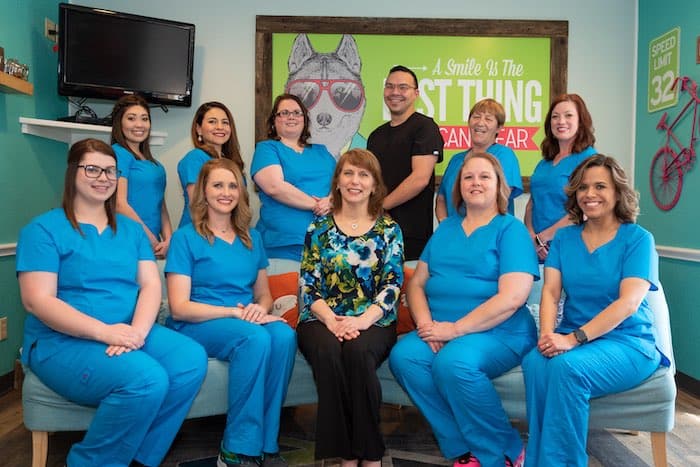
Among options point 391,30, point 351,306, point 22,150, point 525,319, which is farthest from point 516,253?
point 22,150

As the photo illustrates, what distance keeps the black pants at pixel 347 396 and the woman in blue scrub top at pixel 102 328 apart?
421mm

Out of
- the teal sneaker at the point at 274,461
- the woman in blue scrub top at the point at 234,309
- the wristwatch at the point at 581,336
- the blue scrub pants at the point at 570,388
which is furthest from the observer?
the teal sneaker at the point at 274,461

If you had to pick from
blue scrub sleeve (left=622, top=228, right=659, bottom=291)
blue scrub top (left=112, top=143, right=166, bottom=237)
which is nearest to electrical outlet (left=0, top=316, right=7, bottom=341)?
blue scrub top (left=112, top=143, right=166, bottom=237)

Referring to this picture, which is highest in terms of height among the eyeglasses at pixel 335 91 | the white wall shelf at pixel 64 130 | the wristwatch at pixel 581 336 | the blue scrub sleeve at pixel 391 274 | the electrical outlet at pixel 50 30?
the electrical outlet at pixel 50 30

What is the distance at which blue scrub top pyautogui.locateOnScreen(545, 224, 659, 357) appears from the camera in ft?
6.77

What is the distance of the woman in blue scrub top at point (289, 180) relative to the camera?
286cm

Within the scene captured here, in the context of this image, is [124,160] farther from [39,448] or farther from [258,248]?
[39,448]

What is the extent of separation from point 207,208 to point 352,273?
1.97 feet

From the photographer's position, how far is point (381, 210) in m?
2.42

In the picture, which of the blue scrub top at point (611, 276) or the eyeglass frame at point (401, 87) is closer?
the blue scrub top at point (611, 276)

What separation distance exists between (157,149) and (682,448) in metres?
3.30

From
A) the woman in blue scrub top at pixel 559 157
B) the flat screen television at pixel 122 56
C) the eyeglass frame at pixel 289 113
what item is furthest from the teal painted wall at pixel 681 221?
the flat screen television at pixel 122 56

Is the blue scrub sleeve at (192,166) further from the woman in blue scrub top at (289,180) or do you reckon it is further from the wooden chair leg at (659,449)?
the wooden chair leg at (659,449)

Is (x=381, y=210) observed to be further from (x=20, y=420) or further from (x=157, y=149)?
(x=157, y=149)
